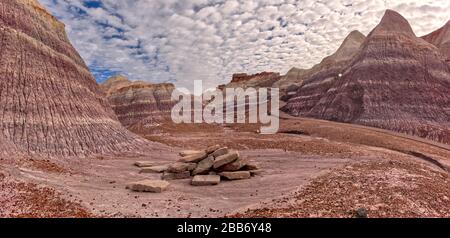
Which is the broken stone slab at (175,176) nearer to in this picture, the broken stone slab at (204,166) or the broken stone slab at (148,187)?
the broken stone slab at (204,166)

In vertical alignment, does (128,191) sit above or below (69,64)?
below

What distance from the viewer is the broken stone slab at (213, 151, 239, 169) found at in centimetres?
1620

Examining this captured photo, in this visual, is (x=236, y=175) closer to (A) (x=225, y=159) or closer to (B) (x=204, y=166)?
(A) (x=225, y=159)

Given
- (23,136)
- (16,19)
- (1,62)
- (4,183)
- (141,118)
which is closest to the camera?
(4,183)

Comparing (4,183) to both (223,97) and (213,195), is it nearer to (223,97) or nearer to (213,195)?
(213,195)

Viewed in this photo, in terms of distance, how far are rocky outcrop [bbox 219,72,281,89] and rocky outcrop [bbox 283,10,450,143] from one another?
50700mm

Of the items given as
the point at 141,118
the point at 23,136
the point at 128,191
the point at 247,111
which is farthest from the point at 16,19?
the point at 247,111

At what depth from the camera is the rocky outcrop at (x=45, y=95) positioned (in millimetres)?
18906

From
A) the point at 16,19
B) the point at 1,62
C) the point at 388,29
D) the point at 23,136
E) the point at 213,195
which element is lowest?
the point at 213,195

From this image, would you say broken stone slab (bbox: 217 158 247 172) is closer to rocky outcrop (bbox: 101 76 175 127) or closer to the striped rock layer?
the striped rock layer

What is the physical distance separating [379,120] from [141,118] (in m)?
50.7

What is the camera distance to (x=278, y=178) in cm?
1529

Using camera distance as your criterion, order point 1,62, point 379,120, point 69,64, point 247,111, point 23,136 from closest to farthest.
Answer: point 23,136, point 1,62, point 69,64, point 379,120, point 247,111

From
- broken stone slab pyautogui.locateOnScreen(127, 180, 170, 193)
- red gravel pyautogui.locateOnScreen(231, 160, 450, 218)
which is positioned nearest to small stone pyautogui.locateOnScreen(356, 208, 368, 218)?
red gravel pyautogui.locateOnScreen(231, 160, 450, 218)
